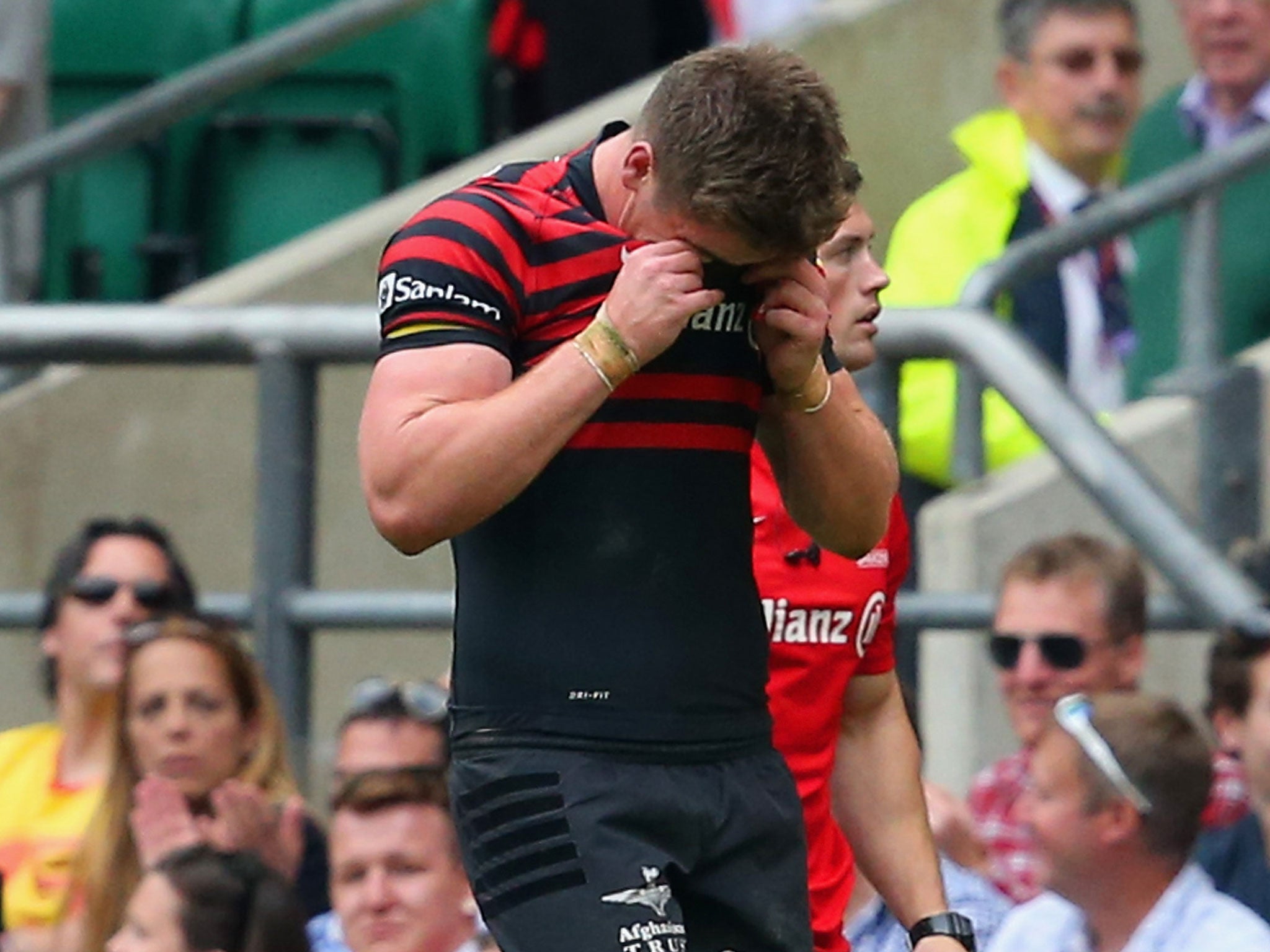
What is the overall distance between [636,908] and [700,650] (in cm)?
31

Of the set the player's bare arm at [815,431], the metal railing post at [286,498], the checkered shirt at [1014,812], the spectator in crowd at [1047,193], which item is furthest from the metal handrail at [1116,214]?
the player's bare arm at [815,431]

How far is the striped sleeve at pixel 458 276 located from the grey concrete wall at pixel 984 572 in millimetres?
3069

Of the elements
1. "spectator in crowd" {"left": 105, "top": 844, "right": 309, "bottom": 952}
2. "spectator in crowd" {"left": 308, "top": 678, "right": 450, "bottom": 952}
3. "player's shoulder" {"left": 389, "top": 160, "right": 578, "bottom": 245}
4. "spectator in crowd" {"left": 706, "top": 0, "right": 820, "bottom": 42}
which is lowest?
"spectator in crowd" {"left": 105, "top": 844, "right": 309, "bottom": 952}

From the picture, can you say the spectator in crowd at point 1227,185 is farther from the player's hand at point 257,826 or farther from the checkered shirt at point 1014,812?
the player's hand at point 257,826

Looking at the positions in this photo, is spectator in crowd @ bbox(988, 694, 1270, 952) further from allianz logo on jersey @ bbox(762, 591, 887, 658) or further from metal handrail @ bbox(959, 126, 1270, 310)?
metal handrail @ bbox(959, 126, 1270, 310)

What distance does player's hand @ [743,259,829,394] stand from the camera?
11.4 ft

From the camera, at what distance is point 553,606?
3459mm

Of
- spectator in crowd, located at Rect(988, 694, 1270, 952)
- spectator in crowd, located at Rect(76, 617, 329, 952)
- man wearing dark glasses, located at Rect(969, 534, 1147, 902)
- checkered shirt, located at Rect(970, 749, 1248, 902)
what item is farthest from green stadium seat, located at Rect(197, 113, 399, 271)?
spectator in crowd, located at Rect(988, 694, 1270, 952)

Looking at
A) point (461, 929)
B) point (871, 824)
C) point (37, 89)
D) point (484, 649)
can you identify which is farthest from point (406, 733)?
point (37, 89)

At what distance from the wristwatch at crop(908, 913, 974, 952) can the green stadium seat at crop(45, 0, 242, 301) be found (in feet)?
18.9

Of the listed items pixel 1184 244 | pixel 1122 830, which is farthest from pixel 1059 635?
pixel 1184 244

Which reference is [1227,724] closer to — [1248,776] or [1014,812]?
[1248,776]

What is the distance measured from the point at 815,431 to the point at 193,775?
2.67 m

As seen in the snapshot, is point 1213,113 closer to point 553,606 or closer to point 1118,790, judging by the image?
point 1118,790
